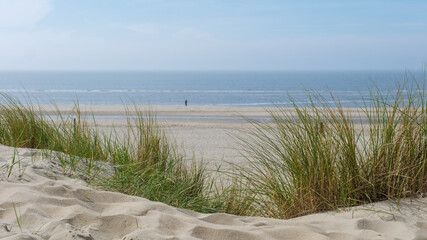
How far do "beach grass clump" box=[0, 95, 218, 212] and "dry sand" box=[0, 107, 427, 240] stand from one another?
41 cm

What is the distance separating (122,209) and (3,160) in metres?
1.76

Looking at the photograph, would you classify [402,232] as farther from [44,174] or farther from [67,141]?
[67,141]

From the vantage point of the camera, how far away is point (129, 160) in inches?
172

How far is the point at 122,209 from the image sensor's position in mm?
2951

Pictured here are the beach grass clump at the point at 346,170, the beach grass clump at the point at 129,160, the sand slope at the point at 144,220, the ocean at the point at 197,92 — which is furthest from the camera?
the ocean at the point at 197,92

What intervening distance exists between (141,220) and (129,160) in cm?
168

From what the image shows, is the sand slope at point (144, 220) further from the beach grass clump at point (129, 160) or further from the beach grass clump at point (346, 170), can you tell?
the beach grass clump at point (129, 160)

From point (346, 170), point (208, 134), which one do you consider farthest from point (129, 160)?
point (208, 134)

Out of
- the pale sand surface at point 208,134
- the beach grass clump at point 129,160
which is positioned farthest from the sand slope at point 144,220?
the pale sand surface at point 208,134

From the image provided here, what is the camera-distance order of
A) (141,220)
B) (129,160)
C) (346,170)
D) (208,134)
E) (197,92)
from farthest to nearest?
(197,92) → (208,134) → (129,160) → (346,170) → (141,220)

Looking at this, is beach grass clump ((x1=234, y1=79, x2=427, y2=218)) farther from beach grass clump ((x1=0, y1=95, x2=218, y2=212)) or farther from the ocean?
beach grass clump ((x1=0, y1=95, x2=218, y2=212))

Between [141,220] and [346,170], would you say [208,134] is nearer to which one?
[346,170]

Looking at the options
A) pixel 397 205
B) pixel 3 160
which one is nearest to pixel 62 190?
pixel 3 160

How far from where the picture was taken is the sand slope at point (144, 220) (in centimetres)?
260
